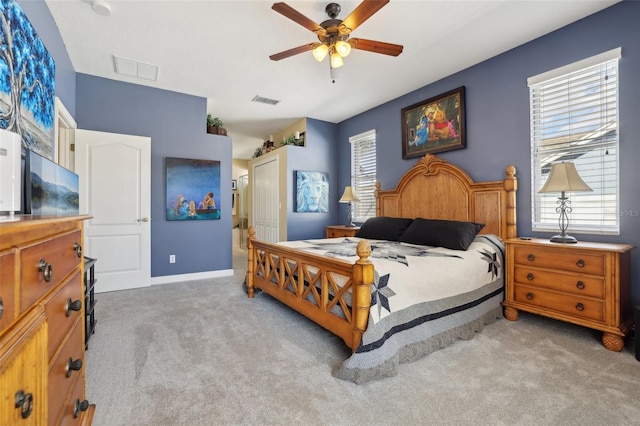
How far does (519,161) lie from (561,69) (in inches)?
35.1

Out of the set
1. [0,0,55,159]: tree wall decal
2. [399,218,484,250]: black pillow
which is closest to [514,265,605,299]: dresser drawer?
[399,218,484,250]: black pillow

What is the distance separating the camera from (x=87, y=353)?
2115mm

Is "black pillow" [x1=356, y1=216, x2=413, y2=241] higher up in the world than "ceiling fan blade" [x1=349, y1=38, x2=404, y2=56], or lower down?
lower down

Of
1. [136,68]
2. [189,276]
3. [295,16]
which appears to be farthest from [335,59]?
[189,276]

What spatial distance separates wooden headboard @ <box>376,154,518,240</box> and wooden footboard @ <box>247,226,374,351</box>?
206cm

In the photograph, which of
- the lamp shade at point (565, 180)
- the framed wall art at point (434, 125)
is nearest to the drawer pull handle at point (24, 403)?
the lamp shade at point (565, 180)

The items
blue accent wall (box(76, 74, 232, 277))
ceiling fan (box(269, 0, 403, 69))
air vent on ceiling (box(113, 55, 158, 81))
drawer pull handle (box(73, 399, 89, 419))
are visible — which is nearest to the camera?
drawer pull handle (box(73, 399, 89, 419))

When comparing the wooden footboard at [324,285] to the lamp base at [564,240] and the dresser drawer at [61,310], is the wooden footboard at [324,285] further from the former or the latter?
the lamp base at [564,240]

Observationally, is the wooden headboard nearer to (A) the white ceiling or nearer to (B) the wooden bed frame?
(B) the wooden bed frame

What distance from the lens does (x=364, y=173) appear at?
17.0 feet

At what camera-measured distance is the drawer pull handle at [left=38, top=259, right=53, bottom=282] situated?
0.77 m

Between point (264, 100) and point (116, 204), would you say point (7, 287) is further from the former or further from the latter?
point (264, 100)

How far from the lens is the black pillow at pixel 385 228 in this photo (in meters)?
3.61

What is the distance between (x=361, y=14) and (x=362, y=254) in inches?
66.4
